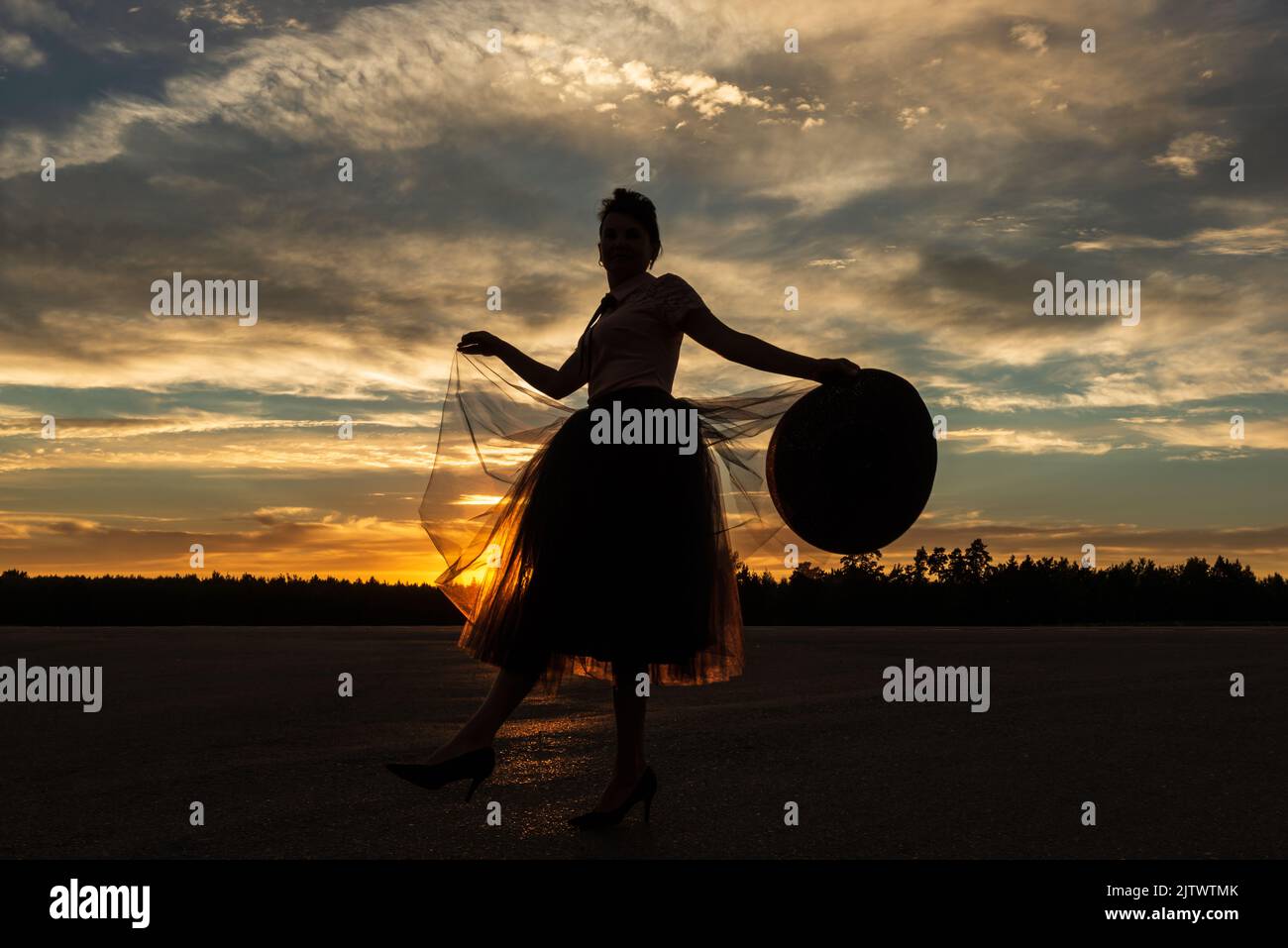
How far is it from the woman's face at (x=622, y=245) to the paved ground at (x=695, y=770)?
2487 millimetres

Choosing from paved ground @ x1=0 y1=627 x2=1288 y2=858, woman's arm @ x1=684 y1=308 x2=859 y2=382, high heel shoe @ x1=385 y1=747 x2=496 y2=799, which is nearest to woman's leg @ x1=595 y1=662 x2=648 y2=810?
paved ground @ x1=0 y1=627 x2=1288 y2=858

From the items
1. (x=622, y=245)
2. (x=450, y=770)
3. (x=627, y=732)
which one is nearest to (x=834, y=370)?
(x=622, y=245)

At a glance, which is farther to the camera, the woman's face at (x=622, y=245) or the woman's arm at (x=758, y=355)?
the woman's face at (x=622, y=245)

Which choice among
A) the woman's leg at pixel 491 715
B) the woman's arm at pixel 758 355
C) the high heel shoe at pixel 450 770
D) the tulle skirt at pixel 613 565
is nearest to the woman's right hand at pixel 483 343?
the tulle skirt at pixel 613 565

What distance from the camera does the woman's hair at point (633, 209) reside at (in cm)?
521

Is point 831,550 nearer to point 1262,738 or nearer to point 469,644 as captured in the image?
point 469,644

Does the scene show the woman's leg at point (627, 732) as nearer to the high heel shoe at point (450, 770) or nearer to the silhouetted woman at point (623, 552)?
the silhouetted woman at point (623, 552)

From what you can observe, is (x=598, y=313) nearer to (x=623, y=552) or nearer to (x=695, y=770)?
(x=623, y=552)

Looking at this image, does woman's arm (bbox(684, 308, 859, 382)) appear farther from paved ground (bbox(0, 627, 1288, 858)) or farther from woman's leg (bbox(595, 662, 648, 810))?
paved ground (bbox(0, 627, 1288, 858))

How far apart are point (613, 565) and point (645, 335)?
3.33 ft

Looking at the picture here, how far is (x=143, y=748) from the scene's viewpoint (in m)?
6.98
